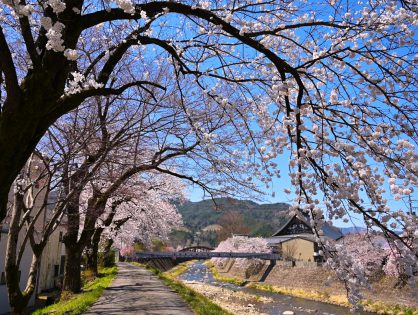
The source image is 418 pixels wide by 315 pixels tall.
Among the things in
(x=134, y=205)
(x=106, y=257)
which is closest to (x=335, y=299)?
(x=134, y=205)

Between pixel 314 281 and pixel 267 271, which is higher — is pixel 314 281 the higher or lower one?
the lower one

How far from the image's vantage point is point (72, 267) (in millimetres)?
13227

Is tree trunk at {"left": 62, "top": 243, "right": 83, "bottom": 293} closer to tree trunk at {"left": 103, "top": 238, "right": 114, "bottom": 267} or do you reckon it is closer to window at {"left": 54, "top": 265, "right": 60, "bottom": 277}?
window at {"left": 54, "top": 265, "right": 60, "bottom": 277}

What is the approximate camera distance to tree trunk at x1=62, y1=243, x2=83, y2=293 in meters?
12.7

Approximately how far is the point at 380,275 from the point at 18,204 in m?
23.4

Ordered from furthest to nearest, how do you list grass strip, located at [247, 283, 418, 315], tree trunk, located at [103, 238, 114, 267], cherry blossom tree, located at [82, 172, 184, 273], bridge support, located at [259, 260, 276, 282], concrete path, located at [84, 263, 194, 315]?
bridge support, located at [259, 260, 276, 282] < tree trunk, located at [103, 238, 114, 267] < grass strip, located at [247, 283, 418, 315] < cherry blossom tree, located at [82, 172, 184, 273] < concrete path, located at [84, 263, 194, 315]

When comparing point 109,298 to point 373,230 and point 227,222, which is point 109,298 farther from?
point 227,222

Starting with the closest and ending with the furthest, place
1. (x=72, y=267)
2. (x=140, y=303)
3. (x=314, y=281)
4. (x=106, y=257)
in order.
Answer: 1. (x=140, y=303)
2. (x=72, y=267)
3. (x=314, y=281)
4. (x=106, y=257)

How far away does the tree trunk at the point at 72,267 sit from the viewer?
41.6 ft

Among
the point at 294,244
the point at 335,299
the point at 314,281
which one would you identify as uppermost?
the point at 294,244

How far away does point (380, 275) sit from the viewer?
Answer: 2452cm

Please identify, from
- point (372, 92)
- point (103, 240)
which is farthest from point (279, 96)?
point (103, 240)

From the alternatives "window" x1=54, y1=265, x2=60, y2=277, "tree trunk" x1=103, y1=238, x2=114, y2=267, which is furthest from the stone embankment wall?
"window" x1=54, y1=265, x2=60, y2=277

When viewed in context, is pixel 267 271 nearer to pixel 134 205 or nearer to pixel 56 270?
pixel 56 270
